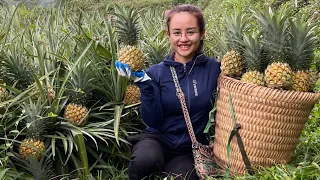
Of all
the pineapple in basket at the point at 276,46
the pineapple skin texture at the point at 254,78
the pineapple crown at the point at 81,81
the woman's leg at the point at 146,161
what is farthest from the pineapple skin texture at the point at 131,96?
the pineapple in basket at the point at 276,46

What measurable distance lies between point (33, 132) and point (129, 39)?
105 cm

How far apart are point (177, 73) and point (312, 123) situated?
131 cm

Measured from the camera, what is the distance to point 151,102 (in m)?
2.80

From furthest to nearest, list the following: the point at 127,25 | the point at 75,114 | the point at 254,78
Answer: the point at 75,114
the point at 127,25
the point at 254,78

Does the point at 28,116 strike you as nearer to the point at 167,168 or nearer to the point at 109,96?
the point at 109,96

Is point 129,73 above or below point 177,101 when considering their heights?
above

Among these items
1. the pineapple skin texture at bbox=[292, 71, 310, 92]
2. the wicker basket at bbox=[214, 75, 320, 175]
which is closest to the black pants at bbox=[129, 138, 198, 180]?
the wicker basket at bbox=[214, 75, 320, 175]

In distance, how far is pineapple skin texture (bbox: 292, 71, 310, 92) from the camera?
2459mm

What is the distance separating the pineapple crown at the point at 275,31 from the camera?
2.47m

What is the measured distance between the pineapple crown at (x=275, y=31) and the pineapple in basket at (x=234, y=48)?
0.20 meters

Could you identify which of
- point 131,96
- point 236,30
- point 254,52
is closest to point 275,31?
point 254,52

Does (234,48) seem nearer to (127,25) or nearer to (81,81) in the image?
(127,25)

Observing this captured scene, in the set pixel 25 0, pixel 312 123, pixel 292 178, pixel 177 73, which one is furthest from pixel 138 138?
pixel 25 0

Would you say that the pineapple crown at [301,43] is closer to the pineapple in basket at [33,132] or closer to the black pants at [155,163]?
the black pants at [155,163]
